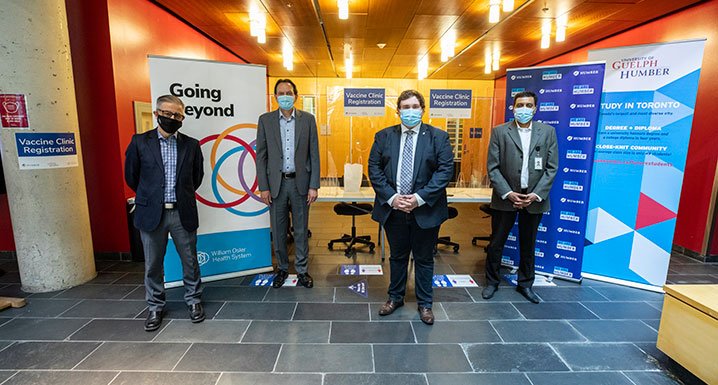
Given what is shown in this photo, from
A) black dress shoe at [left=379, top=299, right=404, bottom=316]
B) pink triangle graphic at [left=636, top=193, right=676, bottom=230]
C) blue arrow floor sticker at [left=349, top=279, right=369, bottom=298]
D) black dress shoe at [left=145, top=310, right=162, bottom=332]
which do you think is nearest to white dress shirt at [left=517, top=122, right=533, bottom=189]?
pink triangle graphic at [left=636, top=193, right=676, bottom=230]

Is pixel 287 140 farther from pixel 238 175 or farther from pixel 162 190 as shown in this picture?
pixel 162 190

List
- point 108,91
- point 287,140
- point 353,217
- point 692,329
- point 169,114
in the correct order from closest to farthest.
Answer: point 692,329 < point 169,114 < point 287,140 < point 108,91 < point 353,217

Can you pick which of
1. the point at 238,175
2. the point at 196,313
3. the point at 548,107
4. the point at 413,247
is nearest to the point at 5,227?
the point at 238,175

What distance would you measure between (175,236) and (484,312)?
104 inches

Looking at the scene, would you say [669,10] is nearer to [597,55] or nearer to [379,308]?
[597,55]

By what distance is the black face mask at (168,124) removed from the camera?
8.13 ft

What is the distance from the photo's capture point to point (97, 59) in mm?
3672

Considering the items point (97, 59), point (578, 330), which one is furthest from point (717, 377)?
point (97, 59)

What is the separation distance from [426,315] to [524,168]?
1544 millimetres

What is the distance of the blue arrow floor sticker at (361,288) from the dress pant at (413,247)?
0.54 meters

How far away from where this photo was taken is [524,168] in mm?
2980

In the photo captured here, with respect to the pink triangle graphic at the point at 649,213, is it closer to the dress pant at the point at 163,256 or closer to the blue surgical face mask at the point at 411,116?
the blue surgical face mask at the point at 411,116

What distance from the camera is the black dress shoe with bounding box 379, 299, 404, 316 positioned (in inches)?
110

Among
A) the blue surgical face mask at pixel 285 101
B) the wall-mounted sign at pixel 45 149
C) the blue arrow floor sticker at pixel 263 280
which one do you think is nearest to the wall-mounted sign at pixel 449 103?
the blue surgical face mask at pixel 285 101
